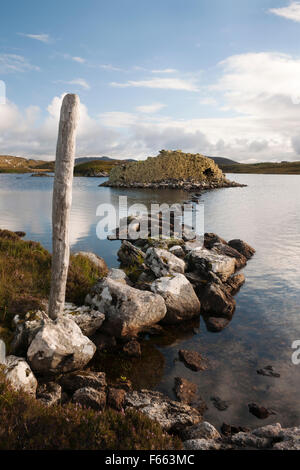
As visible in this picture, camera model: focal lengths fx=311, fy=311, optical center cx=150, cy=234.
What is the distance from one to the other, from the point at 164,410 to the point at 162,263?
8.80 m

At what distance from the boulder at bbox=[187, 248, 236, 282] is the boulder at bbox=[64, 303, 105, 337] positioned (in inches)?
296

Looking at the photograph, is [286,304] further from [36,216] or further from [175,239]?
[36,216]

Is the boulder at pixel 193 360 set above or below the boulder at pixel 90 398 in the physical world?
below

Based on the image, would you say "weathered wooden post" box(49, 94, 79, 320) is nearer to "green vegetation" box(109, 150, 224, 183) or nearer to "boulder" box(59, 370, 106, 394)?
"boulder" box(59, 370, 106, 394)

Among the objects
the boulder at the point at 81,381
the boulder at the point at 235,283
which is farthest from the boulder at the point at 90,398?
the boulder at the point at 235,283

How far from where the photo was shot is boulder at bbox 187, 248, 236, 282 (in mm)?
16844

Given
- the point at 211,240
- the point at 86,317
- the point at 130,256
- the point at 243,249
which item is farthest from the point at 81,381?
the point at 211,240

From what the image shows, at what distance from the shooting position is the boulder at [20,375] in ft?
23.8

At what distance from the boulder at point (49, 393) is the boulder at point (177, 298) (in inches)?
213

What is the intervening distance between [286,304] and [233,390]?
7.18m

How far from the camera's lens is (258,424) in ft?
24.2

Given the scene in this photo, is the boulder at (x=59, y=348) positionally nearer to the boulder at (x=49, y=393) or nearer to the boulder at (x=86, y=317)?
the boulder at (x=49, y=393)

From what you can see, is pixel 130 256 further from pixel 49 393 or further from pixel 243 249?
pixel 49 393

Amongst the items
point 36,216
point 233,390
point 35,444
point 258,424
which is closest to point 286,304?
point 233,390
